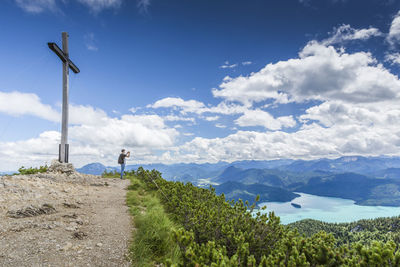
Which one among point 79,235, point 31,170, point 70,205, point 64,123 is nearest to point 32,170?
point 31,170

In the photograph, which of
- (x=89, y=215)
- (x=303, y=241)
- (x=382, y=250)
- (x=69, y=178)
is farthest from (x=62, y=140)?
(x=382, y=250)

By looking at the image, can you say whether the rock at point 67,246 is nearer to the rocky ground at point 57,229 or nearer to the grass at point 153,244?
the rocky ground at point 57,229

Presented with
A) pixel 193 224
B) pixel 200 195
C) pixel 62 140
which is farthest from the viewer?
pixel 62 140

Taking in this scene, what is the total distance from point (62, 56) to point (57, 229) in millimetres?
17520

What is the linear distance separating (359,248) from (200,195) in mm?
8170

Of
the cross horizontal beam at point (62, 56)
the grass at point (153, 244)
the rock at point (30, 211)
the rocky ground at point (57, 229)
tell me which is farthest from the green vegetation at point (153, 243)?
the cross horizontal beam at point (62, 56)

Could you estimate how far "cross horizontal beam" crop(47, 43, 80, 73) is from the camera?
17.9 meters

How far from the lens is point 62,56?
1897cm

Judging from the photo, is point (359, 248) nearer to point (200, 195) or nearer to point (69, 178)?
point (200, 195)

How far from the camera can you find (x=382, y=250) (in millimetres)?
3422

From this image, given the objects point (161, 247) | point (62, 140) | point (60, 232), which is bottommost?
point (161, 247)

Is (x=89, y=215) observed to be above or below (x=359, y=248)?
below

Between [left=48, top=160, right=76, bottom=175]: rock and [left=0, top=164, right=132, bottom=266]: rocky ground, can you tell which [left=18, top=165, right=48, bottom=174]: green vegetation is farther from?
[left=0, top=164, right=132, bottom=266]: rocky ground

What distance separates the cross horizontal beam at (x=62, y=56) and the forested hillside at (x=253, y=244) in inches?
639
